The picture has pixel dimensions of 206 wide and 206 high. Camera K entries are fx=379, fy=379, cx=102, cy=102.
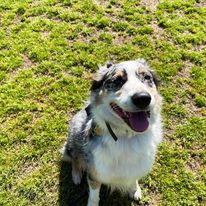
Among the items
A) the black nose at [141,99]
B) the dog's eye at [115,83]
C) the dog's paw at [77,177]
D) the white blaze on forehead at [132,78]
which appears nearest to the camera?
the black nose at [141,99]

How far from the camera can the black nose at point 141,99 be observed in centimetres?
402

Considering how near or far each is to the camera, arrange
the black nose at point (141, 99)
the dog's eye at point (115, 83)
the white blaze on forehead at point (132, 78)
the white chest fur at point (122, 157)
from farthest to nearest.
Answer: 1. the white chest fur at point (122, 157)
2. the dog's eye at point (115, 83)
3. the white blaze on forehead at point (132, 78)
4. the black nose at point (141, 99)

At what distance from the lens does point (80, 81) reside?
7.09 metres

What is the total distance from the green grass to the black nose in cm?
202

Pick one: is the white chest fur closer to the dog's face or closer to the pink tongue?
the dog's face

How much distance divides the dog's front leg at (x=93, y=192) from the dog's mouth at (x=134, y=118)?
116 cm

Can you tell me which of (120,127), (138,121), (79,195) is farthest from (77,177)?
(138,121)

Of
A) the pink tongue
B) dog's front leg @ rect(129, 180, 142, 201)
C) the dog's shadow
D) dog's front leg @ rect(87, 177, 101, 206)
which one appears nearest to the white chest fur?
dog's front leg @ rect(87, 177, 101, 206)

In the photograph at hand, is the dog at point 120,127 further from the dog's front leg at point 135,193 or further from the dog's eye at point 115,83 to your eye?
the dog's front leg at point 135,193

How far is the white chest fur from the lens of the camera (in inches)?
183

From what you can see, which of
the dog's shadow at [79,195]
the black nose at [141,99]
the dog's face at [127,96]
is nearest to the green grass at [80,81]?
the dog's shadow at [79,195]

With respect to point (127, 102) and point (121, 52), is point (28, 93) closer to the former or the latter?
point (121, 52)

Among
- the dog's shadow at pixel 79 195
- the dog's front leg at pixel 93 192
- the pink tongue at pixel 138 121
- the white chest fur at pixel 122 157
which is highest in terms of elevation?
the pink tongue at pixel 138 121

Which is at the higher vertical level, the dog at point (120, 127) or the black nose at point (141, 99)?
the black nose at point (141, 99)
